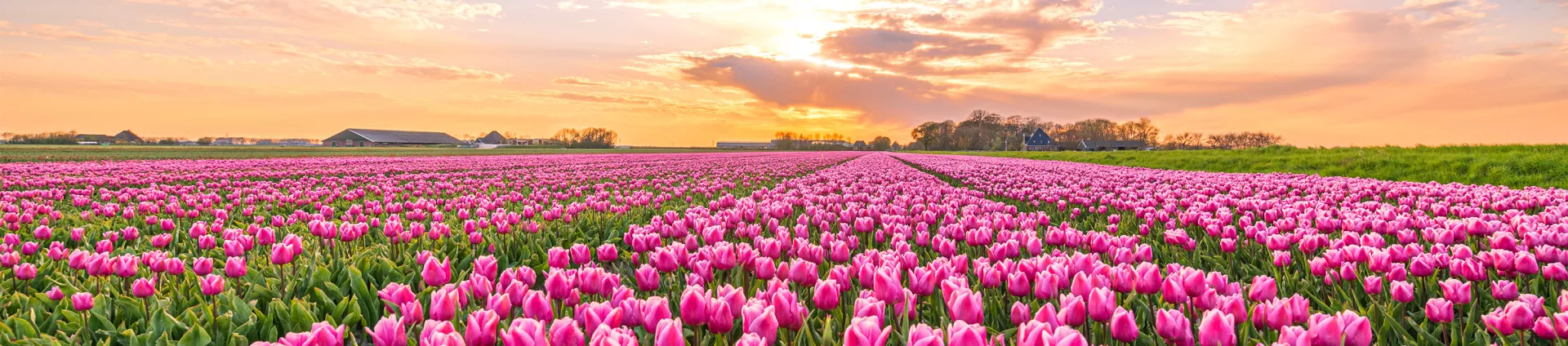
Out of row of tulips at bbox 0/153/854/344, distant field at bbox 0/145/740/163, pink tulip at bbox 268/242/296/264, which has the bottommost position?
distant field at bbox 0/145/740/163

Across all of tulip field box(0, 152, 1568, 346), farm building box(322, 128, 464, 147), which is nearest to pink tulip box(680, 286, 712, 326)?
tulip field box(0, 152, 1568, 346)

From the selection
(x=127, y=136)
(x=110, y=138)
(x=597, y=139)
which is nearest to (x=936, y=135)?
(x=597, y=139)

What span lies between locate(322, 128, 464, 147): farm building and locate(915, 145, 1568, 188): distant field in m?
169

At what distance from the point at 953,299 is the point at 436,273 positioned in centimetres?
A: 229

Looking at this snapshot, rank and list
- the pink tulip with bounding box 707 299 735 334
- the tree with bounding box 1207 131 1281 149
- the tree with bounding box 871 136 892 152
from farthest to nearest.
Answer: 1. the tree with bounding box 871 136 892 152
2. the tree with bounding box 1207 131 1281 149
3. the pink tulip with bounding box 707 299 735 334

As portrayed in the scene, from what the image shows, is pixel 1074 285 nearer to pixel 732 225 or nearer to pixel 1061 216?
pixel 732 225

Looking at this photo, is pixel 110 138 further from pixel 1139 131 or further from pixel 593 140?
pixel 1139 131

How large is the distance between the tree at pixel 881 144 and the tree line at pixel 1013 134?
514cm

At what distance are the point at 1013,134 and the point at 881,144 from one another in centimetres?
2508

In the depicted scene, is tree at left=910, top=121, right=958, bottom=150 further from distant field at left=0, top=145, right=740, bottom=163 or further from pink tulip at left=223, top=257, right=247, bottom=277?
pink tulip at left=223, top=257, right=247, bottom=277

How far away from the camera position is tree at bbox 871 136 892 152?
139262 millimetres

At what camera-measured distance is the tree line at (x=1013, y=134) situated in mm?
119119

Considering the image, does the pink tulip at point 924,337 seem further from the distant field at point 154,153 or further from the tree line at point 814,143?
the tree line at point 814,143

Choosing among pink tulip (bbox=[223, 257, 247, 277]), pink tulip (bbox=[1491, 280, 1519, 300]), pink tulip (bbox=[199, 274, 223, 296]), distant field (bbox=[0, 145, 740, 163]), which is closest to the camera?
pink tulip (bbox=[1491, 280, 1519, 300])
